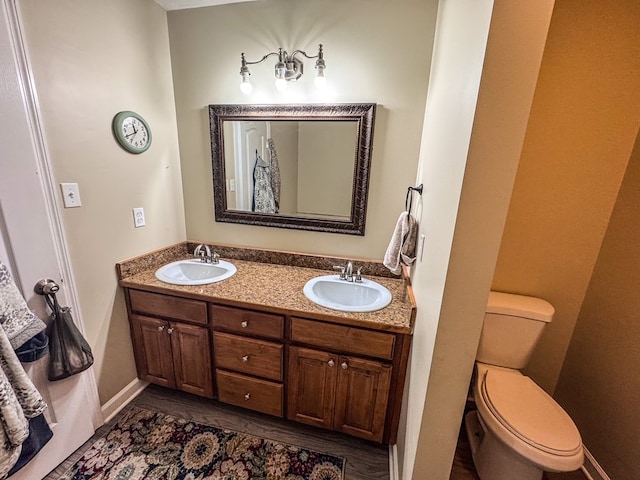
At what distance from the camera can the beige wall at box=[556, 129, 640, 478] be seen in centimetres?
116

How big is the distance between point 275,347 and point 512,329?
1205 mm

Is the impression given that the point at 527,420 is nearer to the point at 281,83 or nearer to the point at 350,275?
the point at 350,275

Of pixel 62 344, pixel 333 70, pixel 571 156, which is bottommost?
pixel 62 344

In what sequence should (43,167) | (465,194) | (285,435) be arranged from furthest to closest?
1. (285,435)
2. (43,167)
3. (465,194)

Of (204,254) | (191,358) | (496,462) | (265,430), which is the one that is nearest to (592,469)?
(496,462)

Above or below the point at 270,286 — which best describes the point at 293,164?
above

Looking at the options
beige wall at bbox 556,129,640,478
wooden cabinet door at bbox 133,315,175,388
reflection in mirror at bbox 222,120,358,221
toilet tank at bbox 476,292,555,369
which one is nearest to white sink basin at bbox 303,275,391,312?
reflection in mirror at bbox 222,120,358,221

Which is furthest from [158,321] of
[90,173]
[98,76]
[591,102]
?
[591,102]

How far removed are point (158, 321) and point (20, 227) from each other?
2.51 feet

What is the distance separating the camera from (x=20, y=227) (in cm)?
109

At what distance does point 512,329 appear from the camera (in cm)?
133

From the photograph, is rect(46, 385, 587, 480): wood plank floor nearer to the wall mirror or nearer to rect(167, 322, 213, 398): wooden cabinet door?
rect(167, 322, 213, 398): wooden cabinet door

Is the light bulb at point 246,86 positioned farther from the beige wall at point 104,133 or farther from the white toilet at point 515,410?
the white toilet at point 515,410

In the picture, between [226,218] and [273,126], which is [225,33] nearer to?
[273,126]
